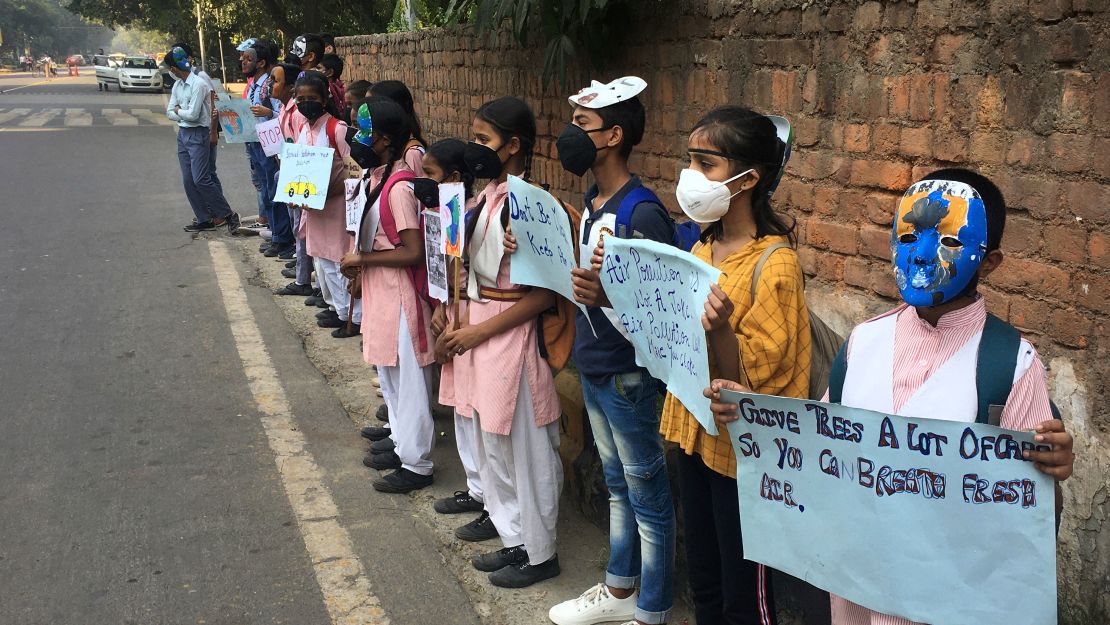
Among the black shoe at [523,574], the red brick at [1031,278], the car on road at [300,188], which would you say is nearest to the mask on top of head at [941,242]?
the red brick at [1031,278]

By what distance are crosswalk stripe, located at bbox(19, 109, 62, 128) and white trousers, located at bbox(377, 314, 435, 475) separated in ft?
80.3

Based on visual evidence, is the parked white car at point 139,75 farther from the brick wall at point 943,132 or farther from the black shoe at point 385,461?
the black shoe at point 385,461

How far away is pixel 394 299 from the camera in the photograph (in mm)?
4965

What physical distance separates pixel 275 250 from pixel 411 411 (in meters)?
6.00

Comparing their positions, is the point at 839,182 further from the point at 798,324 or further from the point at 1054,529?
the point at 1054,529

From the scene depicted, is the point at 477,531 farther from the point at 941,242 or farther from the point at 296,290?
the point at 296,290

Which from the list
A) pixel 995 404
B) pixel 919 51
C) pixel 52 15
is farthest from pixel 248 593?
pixel 52 15

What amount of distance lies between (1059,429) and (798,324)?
0.93 m

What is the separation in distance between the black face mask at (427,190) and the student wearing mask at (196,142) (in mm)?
7893

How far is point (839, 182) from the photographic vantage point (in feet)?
14.6

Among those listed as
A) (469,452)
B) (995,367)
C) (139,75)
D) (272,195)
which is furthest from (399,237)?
(139,75)

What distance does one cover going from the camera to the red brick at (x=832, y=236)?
4402 mm

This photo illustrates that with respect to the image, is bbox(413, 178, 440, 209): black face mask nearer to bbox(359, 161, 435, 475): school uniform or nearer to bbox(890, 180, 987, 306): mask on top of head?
bbox(359, 161, 435, 475): school uniform

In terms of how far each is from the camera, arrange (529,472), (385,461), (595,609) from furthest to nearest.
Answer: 1. (385,461)
2. (529,472)
3. (595,609)
